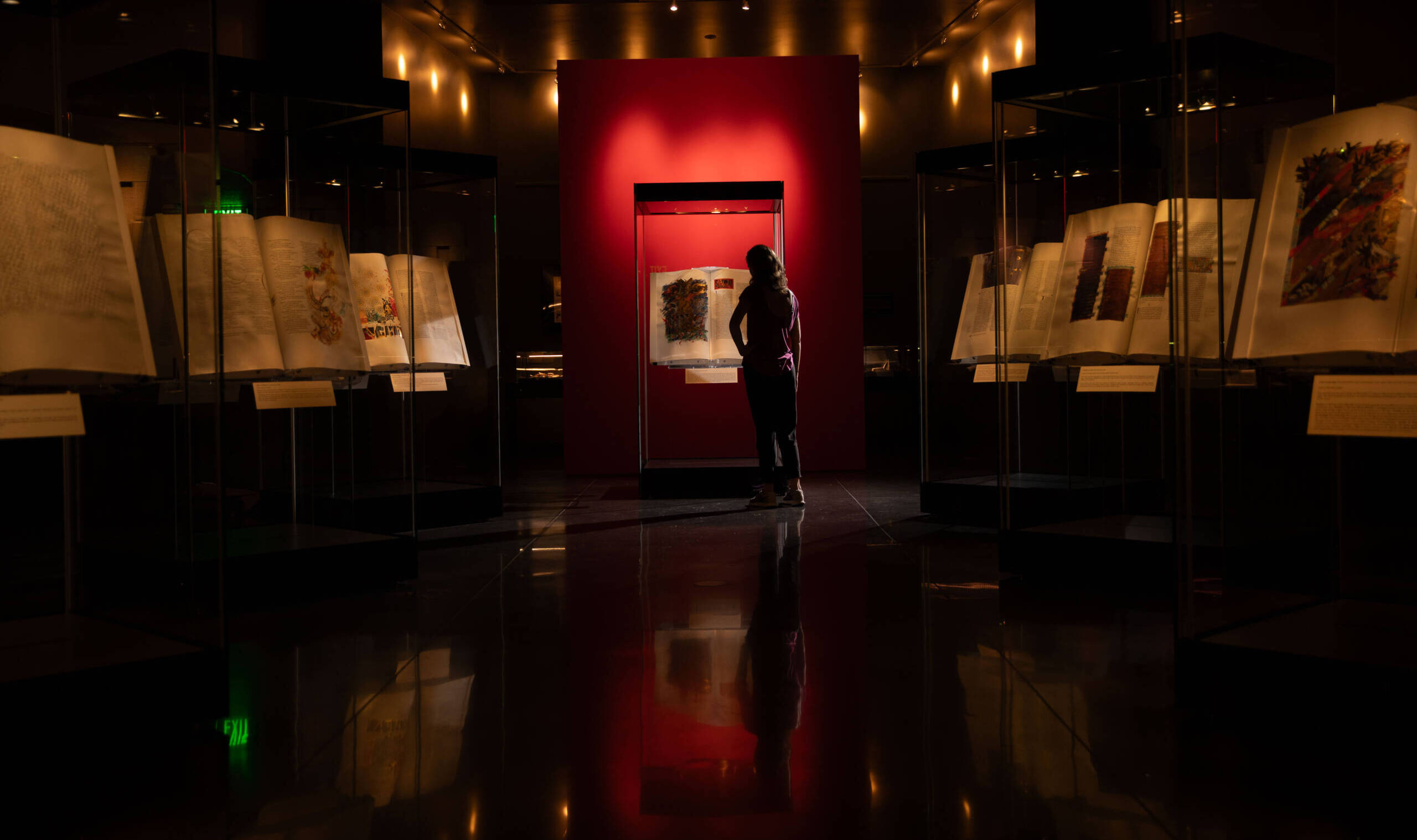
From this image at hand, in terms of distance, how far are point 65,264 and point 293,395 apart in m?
1.62

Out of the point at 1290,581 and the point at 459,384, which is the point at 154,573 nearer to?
the point at 459,384

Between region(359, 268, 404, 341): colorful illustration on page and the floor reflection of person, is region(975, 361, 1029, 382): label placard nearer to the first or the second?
the floor reflection of person

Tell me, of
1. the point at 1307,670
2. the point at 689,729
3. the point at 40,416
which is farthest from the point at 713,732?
the point at 40,416

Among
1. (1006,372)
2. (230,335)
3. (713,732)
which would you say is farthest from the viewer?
(1006,372)

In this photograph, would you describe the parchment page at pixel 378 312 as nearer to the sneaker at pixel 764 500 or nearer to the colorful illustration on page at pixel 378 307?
the colorful illustration on page at pixel 378 307

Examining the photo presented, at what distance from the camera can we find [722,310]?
24.6 feet

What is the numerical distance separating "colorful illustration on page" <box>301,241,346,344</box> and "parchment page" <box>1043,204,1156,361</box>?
3318mm

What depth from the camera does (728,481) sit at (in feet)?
23.7

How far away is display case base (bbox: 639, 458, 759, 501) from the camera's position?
720cm

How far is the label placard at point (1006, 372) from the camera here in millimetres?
4914

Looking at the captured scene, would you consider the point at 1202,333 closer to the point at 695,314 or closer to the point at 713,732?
the point at 713,732

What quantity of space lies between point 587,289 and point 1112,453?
18.3ft

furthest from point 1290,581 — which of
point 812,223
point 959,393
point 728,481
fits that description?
point 812,223

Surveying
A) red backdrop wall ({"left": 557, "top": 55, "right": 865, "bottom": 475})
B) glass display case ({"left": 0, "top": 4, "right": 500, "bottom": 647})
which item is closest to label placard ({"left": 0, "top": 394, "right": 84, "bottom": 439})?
glass display case ({"left": 0, "top": 4, "right": 500, "bottom": 647})
